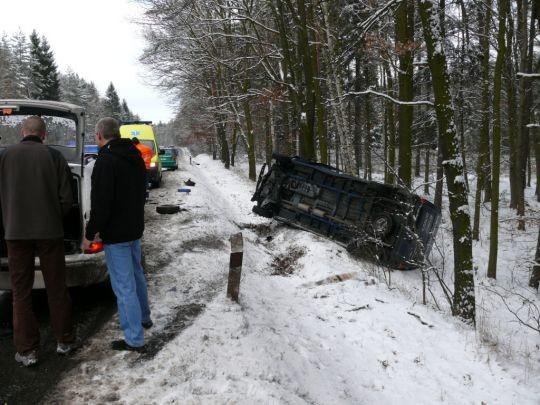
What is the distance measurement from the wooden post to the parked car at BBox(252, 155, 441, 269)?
4.06 m

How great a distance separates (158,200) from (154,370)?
379 inches

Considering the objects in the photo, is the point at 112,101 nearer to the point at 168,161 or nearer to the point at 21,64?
the point at 21,64

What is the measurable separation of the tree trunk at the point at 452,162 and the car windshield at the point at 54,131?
574cm

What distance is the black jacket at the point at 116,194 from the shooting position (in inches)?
159

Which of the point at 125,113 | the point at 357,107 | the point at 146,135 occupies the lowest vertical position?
the point at 146,135

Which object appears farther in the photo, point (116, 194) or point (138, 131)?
point (138, 131)

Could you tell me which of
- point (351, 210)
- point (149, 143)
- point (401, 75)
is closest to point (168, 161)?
point (149, 143)

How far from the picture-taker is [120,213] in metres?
4.16

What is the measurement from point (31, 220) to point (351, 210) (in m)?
7.64

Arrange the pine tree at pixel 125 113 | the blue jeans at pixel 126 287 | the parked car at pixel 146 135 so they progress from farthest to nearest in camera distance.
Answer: the pine tree at pixel 125 113 → the parked car at pixel 146 135 → the blue jeans at pixel 126 287

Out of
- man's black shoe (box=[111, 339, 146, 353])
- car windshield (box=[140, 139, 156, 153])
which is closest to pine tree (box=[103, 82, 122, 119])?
car windshield (box=[140, 139, 156, 153])

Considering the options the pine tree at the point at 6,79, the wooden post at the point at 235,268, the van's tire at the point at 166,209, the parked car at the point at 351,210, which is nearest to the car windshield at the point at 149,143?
the van's tire at the point at 166,209

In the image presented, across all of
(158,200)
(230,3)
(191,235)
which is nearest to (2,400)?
(191,235)

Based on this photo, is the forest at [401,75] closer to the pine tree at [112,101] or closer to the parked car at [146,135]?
the parked car at [146,135]
